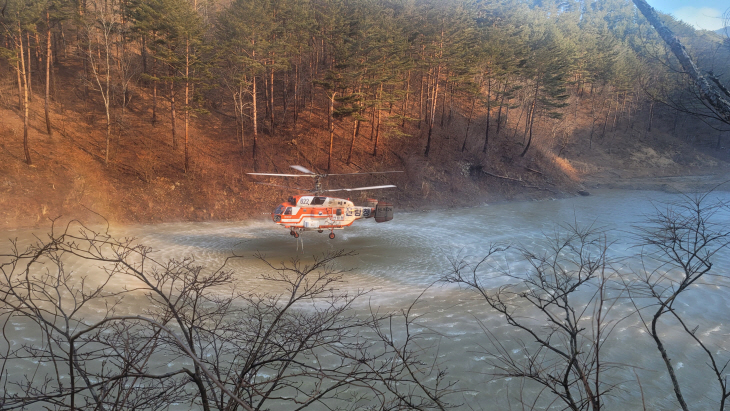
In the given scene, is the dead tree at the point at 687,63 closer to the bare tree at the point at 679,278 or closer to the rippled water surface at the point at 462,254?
the bare tree at the point at 679,278

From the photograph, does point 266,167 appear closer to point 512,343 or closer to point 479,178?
point 479,178

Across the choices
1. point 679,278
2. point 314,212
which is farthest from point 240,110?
point 679,278

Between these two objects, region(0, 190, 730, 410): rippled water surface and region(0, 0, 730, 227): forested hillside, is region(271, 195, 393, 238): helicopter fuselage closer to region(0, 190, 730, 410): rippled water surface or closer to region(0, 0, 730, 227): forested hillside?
region(0, 190, 730, 410): rippled water surface

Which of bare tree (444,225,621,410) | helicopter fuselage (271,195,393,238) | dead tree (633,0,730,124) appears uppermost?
dead tree (633,0,730,124)

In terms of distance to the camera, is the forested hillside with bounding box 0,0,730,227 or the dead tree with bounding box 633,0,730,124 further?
the forested hillside with bounding box 0,0,730,227

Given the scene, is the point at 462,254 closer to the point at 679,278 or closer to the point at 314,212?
the point at 314,212

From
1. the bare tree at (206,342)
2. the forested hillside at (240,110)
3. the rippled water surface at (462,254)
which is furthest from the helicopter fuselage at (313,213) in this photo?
the forested hillside at (240,110)

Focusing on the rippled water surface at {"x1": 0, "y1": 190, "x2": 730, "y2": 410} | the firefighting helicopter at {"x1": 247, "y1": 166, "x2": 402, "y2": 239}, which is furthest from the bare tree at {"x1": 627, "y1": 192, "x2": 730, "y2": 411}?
the firefighting helicopter at {"x1": 247, "y1": 166, "x2": 402, "y2": 239}

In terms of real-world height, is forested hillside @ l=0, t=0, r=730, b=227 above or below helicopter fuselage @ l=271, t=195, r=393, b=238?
above
